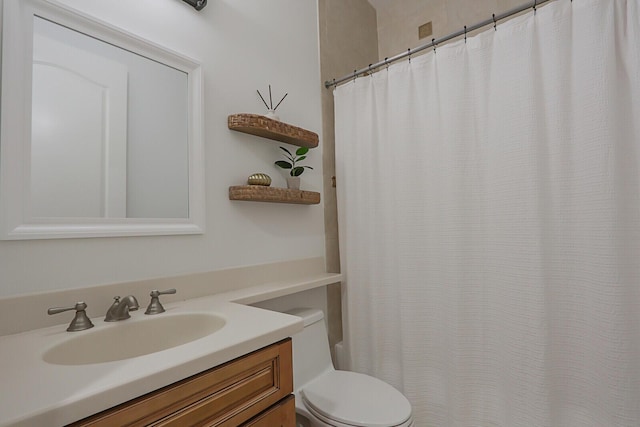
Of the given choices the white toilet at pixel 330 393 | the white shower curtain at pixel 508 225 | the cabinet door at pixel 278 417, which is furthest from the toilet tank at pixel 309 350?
the cabinet door at pixel 278 417

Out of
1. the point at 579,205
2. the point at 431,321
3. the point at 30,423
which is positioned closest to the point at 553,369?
the point at 431,321

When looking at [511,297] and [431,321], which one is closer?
[511,297]

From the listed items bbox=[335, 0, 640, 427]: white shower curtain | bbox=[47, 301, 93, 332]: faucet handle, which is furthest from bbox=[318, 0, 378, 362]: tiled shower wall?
bbox=[47, 301, 93, 332]: faucet handle

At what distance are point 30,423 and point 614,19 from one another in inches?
74.8

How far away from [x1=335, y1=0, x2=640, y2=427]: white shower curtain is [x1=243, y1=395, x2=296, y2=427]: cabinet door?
2.85ft

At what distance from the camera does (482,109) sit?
1396 millimetres

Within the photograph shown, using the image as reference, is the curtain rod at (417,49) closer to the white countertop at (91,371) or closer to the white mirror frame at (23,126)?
the white mirror frame at (23,126)

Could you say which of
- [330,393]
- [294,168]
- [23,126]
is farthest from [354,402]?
[23,126]

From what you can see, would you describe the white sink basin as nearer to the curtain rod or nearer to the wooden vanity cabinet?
the wooden vanity cabinet

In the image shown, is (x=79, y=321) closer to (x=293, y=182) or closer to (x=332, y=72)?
Result: (x=293, y=182)

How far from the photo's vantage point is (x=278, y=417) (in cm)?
83

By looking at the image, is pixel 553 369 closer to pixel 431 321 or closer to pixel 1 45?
pixel 431 321

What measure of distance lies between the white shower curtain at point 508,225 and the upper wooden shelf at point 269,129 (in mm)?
339

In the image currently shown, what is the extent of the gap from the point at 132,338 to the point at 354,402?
82cm
